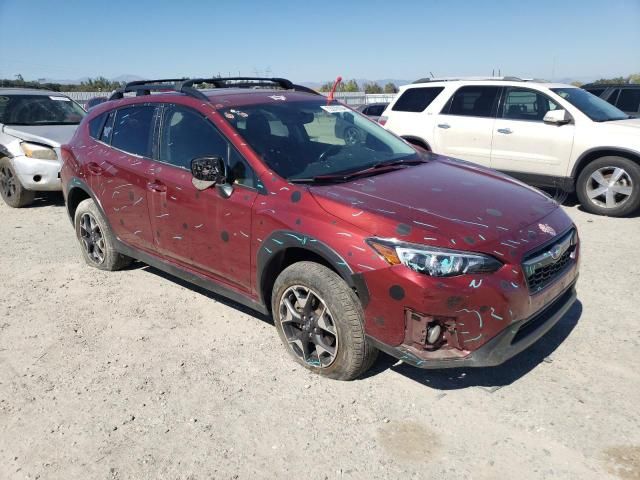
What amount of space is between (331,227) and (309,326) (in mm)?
689

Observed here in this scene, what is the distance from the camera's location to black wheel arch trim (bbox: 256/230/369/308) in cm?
291

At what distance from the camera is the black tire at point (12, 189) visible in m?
7.99

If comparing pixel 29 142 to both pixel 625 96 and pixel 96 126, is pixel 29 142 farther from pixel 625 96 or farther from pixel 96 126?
pixel 625 96

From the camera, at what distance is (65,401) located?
10.7 ft

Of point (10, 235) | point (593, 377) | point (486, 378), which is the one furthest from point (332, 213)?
point (10, 235)

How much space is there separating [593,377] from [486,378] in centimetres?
66

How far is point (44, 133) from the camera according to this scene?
8.15m

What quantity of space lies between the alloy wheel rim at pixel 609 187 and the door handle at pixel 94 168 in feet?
20.2

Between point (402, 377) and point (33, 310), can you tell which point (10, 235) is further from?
point (402, 377)

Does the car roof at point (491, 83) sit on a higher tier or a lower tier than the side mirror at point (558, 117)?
higher

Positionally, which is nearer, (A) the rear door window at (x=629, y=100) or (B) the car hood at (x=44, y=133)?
(B) the car hood at (x=44, y=133)

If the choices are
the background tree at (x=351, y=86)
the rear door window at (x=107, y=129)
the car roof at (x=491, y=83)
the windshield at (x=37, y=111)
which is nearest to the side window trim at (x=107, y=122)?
the rear door window at (x=107, y=129)

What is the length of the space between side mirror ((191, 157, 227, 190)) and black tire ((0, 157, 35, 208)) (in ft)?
18.6

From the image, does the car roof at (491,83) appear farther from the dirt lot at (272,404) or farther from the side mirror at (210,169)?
the side mirror at (210,169)
